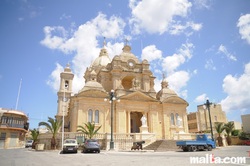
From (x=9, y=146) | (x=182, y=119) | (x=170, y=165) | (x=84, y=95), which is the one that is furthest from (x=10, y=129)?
(x=170, y=165)

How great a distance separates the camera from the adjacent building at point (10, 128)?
45.4 meters

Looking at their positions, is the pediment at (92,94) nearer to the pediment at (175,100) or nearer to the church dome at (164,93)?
the church dome at (164,93)

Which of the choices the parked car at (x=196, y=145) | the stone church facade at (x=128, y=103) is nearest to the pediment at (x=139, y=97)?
the stone church facade at (x=128, y=103)

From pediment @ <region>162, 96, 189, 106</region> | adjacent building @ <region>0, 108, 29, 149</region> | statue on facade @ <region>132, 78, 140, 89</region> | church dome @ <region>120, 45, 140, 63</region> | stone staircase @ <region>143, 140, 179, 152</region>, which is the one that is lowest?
stone staircase @ <region>143, 140, 179, 152</region>

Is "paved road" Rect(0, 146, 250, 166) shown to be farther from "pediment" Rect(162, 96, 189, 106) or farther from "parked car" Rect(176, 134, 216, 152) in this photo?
"pediment" Rect(162, 96, 189, 106)

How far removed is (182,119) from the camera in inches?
1698

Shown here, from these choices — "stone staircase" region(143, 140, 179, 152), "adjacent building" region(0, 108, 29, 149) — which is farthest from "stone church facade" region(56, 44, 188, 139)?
"adjacent building" region(0, 108, 29, 149)

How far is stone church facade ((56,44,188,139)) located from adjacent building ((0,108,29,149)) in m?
9.79

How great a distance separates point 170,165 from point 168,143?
19.8 metres

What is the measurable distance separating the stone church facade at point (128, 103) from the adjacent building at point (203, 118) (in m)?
22.9

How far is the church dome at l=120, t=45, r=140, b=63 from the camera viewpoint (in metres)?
47.4

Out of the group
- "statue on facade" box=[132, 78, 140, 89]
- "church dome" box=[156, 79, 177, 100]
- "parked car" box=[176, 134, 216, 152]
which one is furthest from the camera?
"church dome" box=[156, 79, 177, 100]

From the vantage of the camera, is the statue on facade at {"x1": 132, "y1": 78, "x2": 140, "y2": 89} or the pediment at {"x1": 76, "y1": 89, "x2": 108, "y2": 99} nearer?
the pediment at {"x1": 76, "y1": 89, "x2": 108, "y2": 99}

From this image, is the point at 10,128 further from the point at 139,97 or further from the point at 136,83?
the point at 139,97
